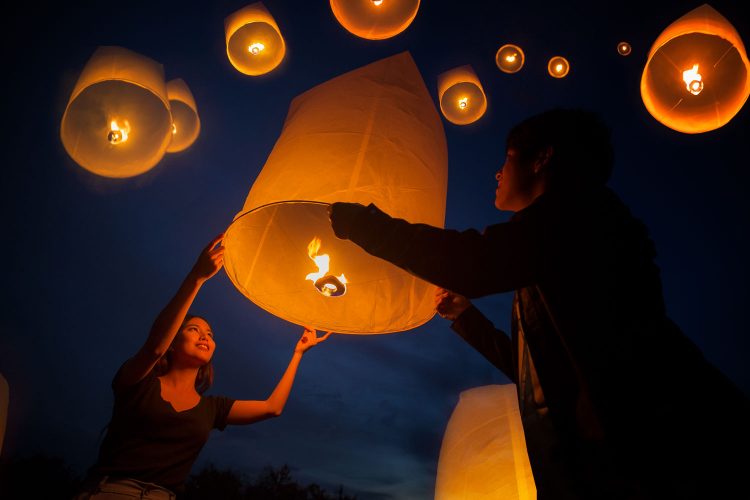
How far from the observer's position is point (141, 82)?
2500mm

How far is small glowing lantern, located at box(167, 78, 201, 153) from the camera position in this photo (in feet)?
13.4

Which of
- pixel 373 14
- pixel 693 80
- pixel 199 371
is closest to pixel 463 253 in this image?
pixel 373 14

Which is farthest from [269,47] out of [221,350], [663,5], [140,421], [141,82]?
[221,350]

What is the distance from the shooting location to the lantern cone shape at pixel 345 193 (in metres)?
1.67

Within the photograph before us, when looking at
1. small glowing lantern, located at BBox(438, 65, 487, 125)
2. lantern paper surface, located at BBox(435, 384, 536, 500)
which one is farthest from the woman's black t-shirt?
small glowing lantern, located at BBox(438, 65, 487, 125)

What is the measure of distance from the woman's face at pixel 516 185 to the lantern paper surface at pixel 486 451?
2537 mm

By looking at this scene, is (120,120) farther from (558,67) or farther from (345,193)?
(558,67)

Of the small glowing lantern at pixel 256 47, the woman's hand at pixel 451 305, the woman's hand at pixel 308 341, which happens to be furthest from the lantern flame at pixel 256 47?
the woman's hand at pixel 451 305

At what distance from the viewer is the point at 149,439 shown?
8.25 ft

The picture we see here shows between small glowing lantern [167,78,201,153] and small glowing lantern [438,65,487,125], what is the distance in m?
2.81

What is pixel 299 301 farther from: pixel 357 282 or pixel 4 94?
pixel 4 94

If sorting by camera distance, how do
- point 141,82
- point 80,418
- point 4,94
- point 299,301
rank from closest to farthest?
point 299,301 < point 141,82 < point 4,94 < point 80,418

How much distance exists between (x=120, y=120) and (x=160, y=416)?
2005mm

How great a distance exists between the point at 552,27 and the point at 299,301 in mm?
5311
